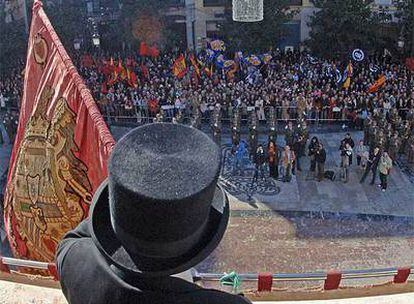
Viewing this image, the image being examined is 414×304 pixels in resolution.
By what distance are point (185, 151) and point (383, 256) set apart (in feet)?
34.3

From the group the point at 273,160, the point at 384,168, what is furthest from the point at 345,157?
the point at 273,160

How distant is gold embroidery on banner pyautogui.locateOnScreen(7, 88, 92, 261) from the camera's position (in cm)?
522

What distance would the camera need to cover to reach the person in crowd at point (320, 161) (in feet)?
48.3

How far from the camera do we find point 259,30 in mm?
26000

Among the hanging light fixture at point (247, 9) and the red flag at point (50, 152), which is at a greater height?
the hanging light fixture at point (247, 9)

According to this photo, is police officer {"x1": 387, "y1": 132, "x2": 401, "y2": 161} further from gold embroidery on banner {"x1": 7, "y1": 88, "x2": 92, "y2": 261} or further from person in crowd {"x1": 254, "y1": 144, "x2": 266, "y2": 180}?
gold embroidery on banner {"x1": 7, "y1": 88, "x2": 92, "y2": 261}

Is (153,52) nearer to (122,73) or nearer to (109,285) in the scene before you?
(122,73)

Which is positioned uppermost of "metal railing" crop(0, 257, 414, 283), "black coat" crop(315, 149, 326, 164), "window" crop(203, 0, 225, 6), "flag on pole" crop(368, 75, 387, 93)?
"window" crop(203, 0, 225, 6)

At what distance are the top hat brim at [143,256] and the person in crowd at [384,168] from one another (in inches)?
501

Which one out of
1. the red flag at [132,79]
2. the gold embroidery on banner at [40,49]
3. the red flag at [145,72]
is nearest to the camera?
the gold embroidery on banner at [40,49]

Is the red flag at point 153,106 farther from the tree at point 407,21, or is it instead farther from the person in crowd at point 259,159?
the tree at point 407,21

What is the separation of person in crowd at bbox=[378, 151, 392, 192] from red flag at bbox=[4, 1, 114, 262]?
1001 centimetres

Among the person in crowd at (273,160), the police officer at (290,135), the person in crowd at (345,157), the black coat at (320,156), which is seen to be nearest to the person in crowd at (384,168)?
the person in crowd at (345,157)

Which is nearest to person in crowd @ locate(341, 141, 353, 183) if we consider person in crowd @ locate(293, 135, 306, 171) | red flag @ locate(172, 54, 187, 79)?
person in crowd @ locate(293, 135, 306, 171)
